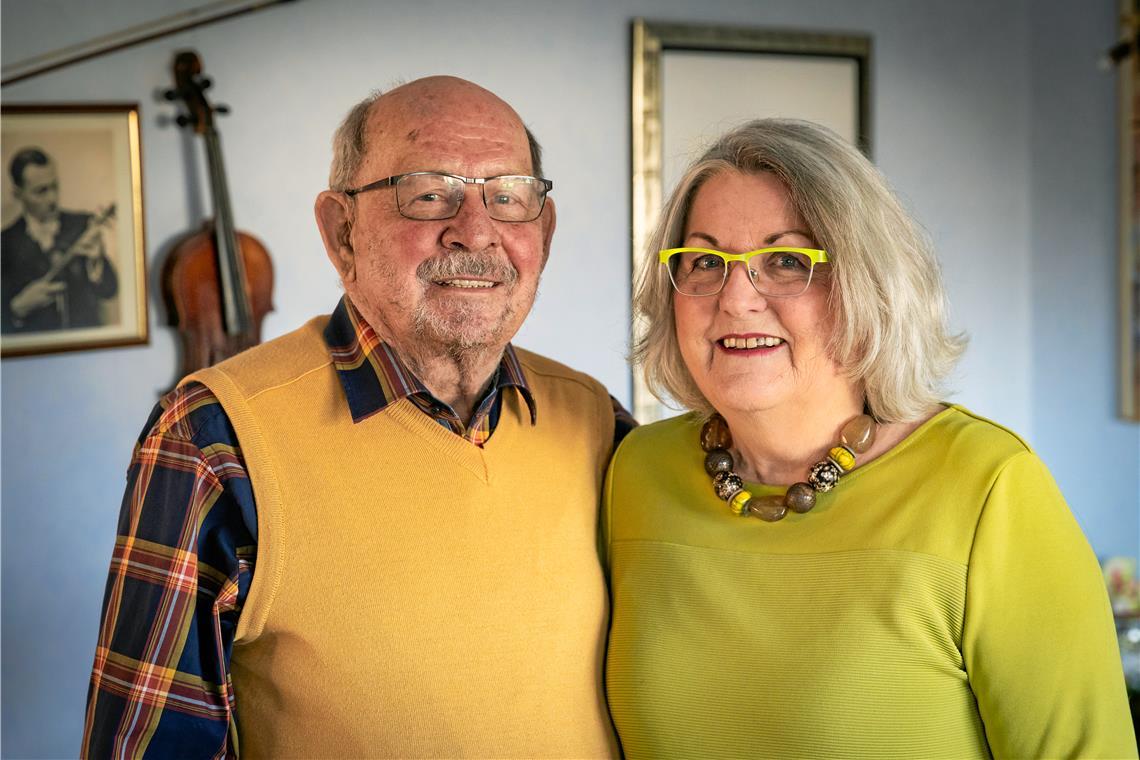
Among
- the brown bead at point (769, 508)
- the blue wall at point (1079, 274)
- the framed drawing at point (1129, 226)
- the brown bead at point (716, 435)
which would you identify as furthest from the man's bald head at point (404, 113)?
the blue wall at point (1079, 274)

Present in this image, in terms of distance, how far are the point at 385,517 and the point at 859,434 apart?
0.69 metres

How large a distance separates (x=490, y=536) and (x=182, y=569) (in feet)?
1.39

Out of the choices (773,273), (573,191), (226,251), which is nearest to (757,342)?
(773,273)

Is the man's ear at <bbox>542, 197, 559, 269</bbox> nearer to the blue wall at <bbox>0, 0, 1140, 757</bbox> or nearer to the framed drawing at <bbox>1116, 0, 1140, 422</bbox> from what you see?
the blue wall at <bbox>0, 0, 1140, 757</bbox>

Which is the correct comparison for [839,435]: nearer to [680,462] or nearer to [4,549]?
[680,462]

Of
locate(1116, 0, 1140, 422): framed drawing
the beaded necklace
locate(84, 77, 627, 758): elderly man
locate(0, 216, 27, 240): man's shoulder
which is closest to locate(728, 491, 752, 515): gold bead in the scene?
the beaded necklace

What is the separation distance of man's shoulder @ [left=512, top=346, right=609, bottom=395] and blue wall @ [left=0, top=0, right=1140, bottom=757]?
1251 mm

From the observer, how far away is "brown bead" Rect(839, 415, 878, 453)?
165cm

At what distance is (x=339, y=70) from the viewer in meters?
3.64

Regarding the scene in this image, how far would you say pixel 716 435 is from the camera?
Answer: 6.02ft

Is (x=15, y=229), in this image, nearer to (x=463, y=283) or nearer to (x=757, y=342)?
(x=463, y=283)

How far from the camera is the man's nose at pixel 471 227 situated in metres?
1.68

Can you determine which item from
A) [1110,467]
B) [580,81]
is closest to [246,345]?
[580,81]

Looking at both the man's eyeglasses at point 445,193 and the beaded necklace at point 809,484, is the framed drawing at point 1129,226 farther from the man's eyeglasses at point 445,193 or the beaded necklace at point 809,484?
the man's eyeglasses at point 445,193
